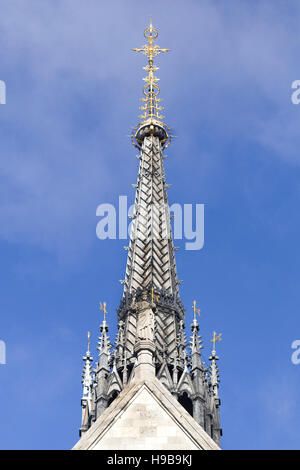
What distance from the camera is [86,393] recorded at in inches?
2048

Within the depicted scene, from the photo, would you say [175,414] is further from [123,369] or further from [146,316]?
[123,369]

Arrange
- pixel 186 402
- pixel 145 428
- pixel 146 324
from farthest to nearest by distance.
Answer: pixel 186 402, pixel 146 324, pixel 145 428

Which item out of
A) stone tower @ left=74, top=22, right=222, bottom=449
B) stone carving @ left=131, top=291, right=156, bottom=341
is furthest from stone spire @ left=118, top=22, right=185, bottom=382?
stone carving @ left=131, top=291, right=156, bottom=341

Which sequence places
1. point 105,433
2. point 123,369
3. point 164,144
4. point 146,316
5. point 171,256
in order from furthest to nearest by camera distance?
point 164,144 < point 171,256 < point 123,369 < point 146,316 < point 105,433

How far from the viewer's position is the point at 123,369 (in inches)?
2005

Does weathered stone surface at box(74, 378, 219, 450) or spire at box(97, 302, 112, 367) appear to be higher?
spire at box(97, 302, 112, 367)

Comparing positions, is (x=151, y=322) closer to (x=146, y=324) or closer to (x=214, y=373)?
(x=146, y=324)

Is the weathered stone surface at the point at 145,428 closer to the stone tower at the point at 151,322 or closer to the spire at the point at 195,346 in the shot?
the stone tower at the point at 151,322

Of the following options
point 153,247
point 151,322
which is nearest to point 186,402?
point 153,247

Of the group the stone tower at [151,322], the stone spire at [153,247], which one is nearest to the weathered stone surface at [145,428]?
the stone tower at [151,322]

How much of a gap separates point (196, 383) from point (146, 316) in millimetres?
22735

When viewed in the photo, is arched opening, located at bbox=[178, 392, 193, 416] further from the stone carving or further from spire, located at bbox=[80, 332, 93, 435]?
the stone carving

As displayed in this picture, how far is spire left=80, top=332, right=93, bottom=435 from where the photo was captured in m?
50.4
